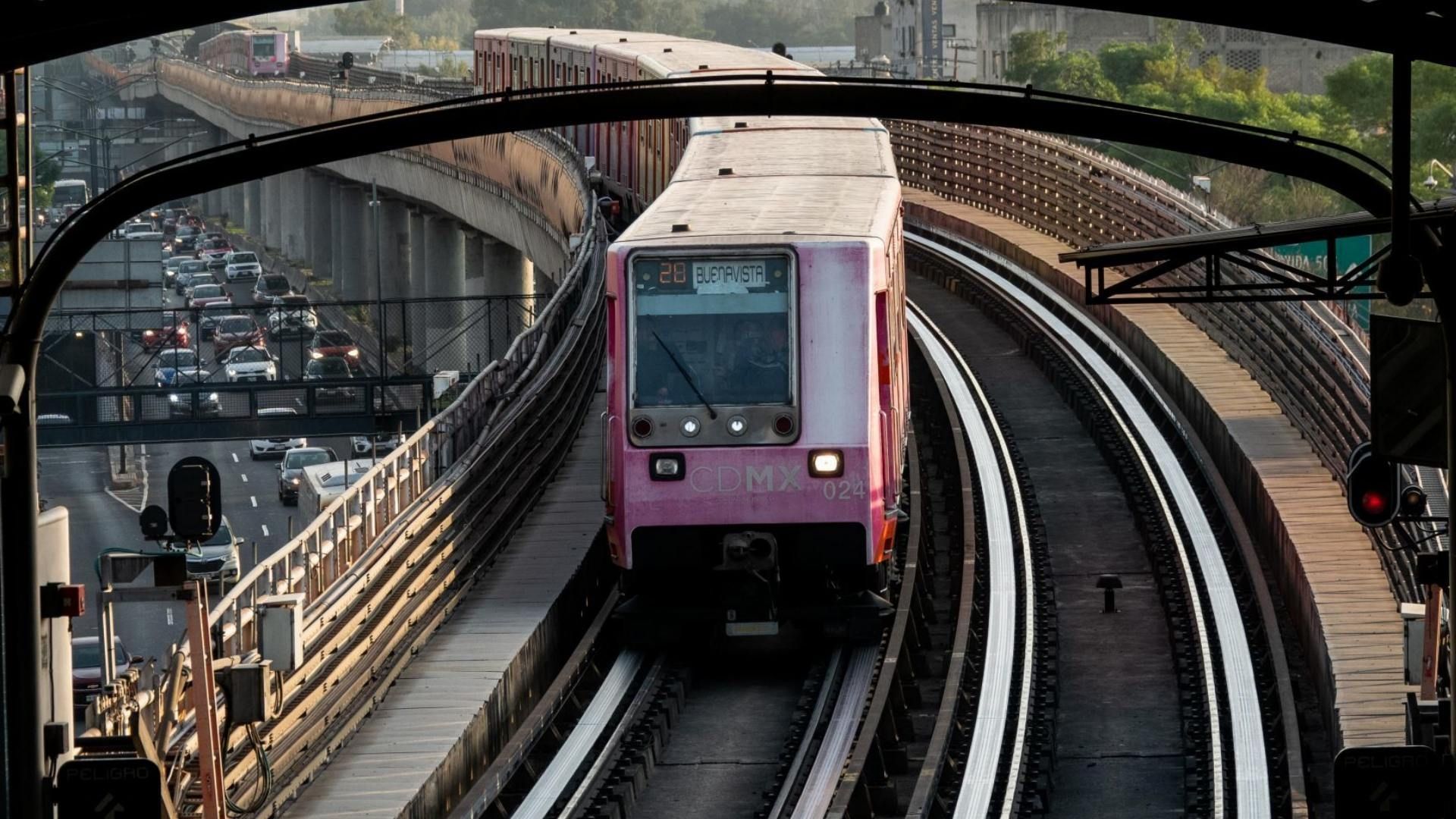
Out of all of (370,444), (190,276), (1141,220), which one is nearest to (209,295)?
(190,276)

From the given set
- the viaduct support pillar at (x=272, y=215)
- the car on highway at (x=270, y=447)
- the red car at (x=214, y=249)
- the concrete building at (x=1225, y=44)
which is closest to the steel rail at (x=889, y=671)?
the car on highway at (x=270, y=447)

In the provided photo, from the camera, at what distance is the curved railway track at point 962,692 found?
16.2 metres

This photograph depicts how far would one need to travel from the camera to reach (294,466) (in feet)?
191

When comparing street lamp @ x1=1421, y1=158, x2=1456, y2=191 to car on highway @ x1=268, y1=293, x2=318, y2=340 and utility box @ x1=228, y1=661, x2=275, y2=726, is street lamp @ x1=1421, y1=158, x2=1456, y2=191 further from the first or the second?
car on highway @ x1=268, y1=293, x2=318, y2=340

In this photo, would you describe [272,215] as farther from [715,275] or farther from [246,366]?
[715,275]

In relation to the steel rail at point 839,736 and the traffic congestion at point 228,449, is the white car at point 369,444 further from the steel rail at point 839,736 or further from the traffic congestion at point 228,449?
the steel rail at point 839,736

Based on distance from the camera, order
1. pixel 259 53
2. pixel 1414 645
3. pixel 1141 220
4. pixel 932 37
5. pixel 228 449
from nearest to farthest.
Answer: pixel 1414 645 < pixel 1141 220 < pixel 228 449 < pixel 932 37 < pixel 259 53

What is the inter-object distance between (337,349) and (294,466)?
29.2 feet

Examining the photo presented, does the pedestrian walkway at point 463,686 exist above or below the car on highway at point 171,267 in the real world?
above

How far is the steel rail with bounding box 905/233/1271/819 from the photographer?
16.6 metres

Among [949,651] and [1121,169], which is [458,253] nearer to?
[1121,169]

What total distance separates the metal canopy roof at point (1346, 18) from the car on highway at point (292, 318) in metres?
35.7

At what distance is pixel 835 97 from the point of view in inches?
387

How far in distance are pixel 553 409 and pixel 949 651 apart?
6.96 m
